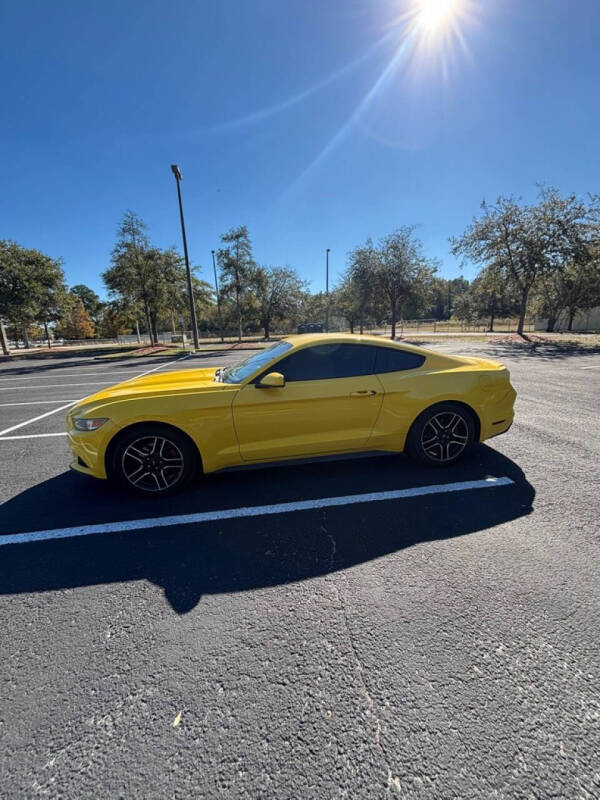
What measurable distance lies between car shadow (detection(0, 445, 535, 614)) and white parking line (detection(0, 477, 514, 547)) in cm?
6

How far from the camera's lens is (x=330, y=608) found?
6.42ft

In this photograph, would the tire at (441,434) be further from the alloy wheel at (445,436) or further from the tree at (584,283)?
the tree at (584,283)

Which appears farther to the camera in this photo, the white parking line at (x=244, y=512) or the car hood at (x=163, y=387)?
the car hood at (x=163, y=387)

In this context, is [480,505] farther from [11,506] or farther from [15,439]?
[15,439]

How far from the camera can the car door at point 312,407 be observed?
126 inches

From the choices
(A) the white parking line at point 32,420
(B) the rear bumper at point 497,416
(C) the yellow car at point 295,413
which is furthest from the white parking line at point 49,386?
(B) the rear bumper at point 497,416

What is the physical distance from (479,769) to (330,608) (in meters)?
0.88

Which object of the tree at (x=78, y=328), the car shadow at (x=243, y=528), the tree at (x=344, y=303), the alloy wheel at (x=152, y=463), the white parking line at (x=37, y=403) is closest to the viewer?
the car shadow at (x=243, y=528)

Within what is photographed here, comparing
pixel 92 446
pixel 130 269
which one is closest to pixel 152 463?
pixel 92 446

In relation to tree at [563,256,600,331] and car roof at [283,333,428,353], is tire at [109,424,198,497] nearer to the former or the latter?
car roof at [283,333,428,353]

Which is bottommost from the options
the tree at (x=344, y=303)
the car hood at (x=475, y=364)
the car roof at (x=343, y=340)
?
the car hood at (x=475, y=364)

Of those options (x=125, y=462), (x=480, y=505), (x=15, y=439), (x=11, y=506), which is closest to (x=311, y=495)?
(x=480, y=505)

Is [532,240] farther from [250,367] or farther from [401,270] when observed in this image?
[250,367]

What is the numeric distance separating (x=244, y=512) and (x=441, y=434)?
7.23ft
